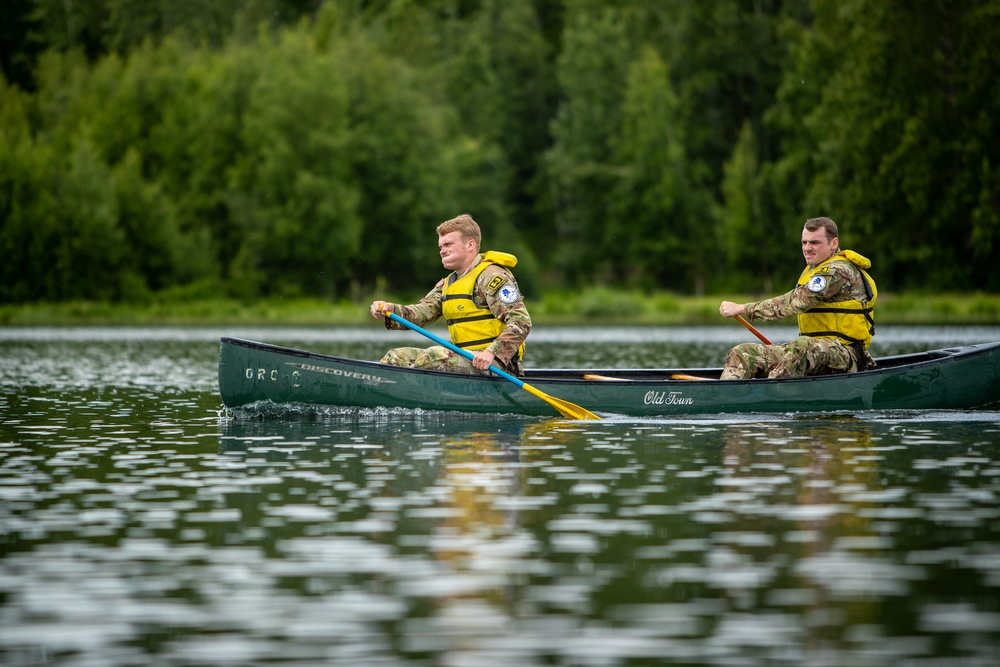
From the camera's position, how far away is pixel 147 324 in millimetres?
45688

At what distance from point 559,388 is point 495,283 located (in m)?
1.14

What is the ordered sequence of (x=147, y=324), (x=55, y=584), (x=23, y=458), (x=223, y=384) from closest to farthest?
(x=55, y=584), (x=23, y=458), (x=223, y=384), (x=147, y=324)

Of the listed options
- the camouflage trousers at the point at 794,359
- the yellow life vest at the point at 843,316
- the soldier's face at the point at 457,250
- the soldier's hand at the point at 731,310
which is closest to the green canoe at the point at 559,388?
the camouflage trousers at the point at 794,359

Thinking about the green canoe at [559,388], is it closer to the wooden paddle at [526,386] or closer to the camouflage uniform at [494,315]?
the wooden paddle at [526,386]

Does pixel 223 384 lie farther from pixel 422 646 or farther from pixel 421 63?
pixel 421 63

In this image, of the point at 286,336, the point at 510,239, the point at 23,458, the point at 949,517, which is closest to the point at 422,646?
the point at 949,517

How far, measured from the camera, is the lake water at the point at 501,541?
5.67 meters

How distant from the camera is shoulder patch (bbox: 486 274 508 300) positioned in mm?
13125

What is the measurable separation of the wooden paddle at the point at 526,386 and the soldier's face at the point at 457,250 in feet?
2.04

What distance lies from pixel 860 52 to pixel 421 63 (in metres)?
25.2

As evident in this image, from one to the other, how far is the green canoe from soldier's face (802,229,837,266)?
42.2 inches

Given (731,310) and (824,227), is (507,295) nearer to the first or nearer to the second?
(731,310)

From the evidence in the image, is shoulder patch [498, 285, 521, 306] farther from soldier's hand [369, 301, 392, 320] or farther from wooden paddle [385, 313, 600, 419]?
soldier's hand [369, 301, 392, 320]

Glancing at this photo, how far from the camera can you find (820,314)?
45.1ft
